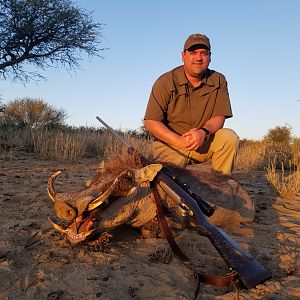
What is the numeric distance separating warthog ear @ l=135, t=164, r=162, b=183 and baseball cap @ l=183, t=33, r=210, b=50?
6.96ft

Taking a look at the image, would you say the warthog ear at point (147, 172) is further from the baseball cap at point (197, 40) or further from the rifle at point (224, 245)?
the baseball cap at point (197, 40)

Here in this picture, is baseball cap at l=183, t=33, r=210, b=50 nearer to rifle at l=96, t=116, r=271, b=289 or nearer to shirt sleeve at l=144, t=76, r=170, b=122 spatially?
shirt sleeve at l=144, t=76, r=170, b=122

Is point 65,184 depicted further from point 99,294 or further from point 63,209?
point 99,294

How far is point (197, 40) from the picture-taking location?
494cm

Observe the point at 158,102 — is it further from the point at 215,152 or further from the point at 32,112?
the point at 32,112

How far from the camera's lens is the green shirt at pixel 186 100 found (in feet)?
16.7

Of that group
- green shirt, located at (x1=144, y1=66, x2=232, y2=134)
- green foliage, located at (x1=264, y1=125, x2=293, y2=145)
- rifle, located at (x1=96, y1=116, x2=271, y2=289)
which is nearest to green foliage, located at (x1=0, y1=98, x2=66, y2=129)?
green foliage, located at (x1=264, y1=125, x2=293, y2=145)

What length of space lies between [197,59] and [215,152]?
3.75 feet

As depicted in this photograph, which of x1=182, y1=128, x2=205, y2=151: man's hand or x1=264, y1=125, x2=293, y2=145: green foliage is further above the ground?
x1=264, y1=125, x2=293, y2=145: green foliage

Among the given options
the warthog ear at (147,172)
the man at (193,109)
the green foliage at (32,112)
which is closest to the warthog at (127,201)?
the warthog ear at (147,172)

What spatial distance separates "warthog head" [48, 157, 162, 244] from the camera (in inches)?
114

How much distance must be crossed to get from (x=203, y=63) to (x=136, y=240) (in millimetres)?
2466

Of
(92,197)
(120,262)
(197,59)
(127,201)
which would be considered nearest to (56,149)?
(197,59)

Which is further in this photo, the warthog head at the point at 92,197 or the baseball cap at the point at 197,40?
the baseball cap at the point at 197,40
